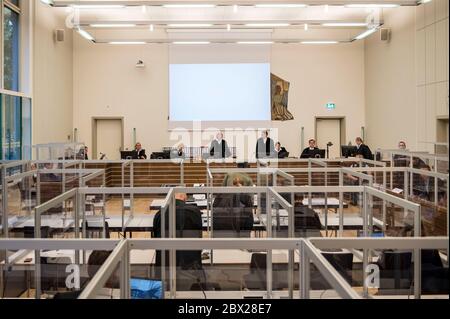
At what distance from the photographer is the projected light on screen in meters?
13.7

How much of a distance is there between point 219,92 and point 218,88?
0.36 feet

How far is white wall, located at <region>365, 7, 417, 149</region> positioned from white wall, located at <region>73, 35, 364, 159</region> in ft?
1.76

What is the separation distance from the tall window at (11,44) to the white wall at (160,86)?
3.34 m

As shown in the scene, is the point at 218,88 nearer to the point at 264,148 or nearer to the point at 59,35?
the point at 264,148

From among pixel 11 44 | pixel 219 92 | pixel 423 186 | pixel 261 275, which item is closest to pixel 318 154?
pixel 423 186

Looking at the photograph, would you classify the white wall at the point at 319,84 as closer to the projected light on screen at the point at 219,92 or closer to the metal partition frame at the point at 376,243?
the projected light on screen at the point at 219,92

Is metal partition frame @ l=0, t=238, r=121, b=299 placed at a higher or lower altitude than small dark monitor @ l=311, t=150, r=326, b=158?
lower

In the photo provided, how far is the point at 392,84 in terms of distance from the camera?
12109 mm

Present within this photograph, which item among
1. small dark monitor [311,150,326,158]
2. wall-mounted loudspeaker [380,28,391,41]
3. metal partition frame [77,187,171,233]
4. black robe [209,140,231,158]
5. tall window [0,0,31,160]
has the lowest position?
metal partition frame [77,187,171,233]

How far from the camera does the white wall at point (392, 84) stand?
1107cm

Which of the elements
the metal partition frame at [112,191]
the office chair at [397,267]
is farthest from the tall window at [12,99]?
the office chair at [397,267]

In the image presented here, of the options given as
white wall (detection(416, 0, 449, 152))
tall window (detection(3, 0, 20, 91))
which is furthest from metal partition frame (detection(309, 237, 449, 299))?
tall window (detection(3, 0, 20, 91))

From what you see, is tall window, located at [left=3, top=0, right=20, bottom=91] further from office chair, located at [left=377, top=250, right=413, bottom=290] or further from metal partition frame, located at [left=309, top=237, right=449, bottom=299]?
metal partition frame, located at [left=309, top=237, right=449, bottom=299]
